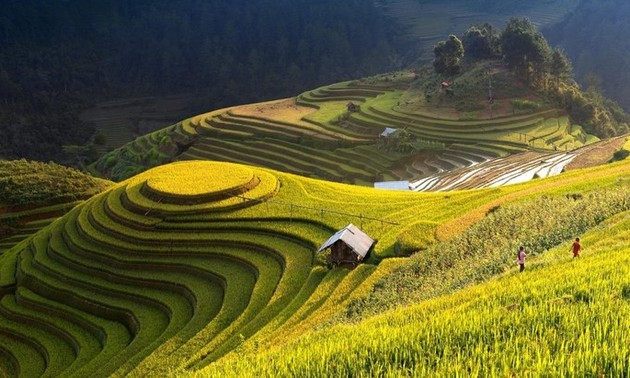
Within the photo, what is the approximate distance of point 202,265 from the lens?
21.4 meters

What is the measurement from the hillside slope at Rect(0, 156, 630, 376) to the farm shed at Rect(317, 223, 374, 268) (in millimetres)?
441

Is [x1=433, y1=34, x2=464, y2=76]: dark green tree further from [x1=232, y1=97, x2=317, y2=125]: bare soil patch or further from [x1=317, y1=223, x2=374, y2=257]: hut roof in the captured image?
[x1=317, y1=223, x2=374, y2=257]: hut roof

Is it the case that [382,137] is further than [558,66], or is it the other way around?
[558,66]

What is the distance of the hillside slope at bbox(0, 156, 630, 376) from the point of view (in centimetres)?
1589

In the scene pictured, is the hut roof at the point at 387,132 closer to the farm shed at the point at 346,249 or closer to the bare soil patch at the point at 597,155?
the bare soil patch at the point at 597,155

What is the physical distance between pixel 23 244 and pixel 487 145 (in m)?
37.3

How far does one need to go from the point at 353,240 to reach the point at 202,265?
22.0 ft

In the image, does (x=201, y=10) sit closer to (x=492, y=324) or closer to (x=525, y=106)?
(x=525, y=106)

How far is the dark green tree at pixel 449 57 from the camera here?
5899cm

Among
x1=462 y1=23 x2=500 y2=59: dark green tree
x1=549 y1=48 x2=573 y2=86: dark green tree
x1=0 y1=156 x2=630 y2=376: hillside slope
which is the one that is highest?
x1=462 y1=23 x2=500 y2=59: dark green tree

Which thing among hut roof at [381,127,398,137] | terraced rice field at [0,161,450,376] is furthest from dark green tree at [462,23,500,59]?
terraced rice field at [0,161,450,376]

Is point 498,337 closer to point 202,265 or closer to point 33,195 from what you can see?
point 202,265

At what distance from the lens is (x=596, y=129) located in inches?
2183

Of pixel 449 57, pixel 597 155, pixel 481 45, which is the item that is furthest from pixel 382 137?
pixel 481 45
